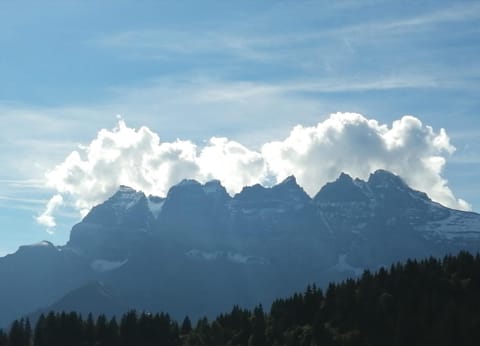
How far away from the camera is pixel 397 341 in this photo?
656ft

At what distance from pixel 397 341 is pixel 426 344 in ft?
26.0

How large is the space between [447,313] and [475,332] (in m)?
7.35

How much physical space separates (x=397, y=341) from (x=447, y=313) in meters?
12.2

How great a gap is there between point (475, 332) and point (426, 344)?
10.1m

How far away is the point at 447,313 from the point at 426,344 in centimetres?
799

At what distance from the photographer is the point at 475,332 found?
191125 mm

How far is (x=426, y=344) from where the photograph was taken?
635 ft
